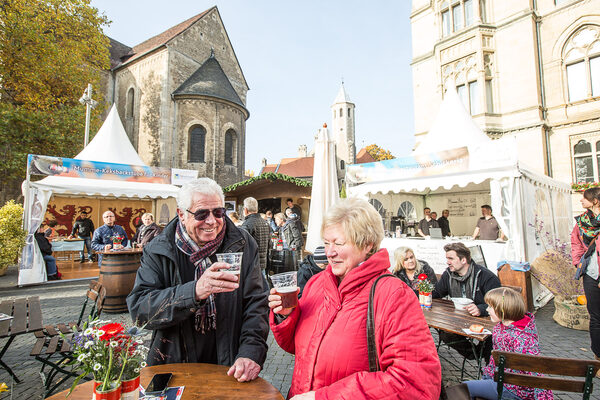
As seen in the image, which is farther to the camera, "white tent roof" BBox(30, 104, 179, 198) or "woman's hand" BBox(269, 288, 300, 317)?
"white tent roof" BBox(30, 104, 179, 198)

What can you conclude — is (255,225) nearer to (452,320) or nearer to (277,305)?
(452,320)

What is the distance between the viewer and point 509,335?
7.64ft

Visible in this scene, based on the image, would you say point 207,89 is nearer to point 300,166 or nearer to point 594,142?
point 594,142

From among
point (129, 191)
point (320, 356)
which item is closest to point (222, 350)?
point (320, 356)

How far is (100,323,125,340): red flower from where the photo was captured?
1.12 meters

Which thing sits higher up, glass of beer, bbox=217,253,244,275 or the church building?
the church building

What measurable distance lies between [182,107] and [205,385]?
70.9ft

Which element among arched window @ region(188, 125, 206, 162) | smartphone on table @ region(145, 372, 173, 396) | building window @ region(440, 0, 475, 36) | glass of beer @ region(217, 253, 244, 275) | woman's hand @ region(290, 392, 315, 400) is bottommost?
smartphone on table @ region(145, 372, 173, 396)

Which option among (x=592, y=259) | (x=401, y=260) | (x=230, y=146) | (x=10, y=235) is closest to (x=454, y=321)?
(x=401, y=260)

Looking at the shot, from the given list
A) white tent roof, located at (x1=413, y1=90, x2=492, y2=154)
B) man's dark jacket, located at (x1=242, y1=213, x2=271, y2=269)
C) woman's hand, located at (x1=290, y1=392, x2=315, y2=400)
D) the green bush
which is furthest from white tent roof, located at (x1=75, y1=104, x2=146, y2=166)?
woman's hand, located at (x1=290, y1=392, x2=315, y2=400)

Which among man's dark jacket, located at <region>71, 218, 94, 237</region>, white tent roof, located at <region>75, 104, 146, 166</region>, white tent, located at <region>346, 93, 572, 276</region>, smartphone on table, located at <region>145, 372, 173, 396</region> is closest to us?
smartphone on table, located at <region>145, 372, 173, 396</region>

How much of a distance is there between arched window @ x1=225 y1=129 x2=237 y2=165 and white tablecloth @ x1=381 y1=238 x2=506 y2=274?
16741mm

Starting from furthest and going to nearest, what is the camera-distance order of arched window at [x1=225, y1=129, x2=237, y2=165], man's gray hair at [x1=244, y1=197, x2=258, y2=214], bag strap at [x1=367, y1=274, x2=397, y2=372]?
arched window at [x1=225, y1=129, x2=237, y2=165]
man's gray hair at [x1=244, y1=197, x2=258, y2=214]
bag strap at [x1=367, y1=274, x2=397, y2=372]

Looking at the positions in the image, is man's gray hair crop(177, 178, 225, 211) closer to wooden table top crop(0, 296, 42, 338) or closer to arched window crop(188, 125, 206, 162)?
wooden table top crop(0, 296, 42, 338)
